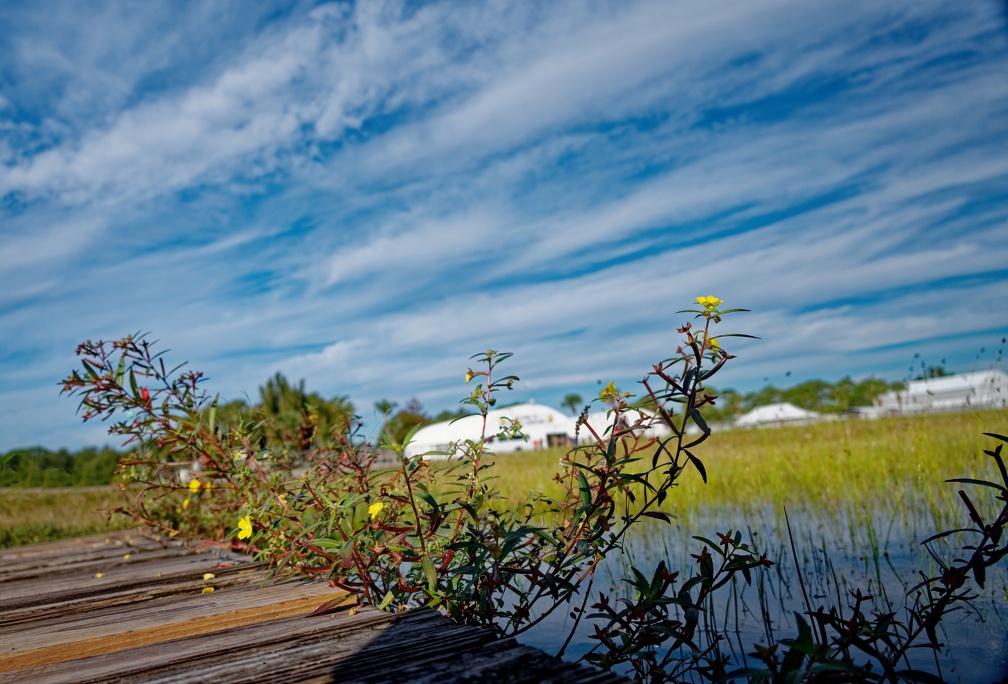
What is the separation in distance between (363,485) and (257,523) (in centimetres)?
72

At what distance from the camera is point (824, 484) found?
21.7 feet

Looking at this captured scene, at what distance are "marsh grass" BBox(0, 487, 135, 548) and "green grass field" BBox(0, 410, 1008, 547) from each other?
1 cm

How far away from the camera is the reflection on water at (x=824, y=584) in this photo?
262 cm

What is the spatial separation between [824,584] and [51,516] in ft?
28.6

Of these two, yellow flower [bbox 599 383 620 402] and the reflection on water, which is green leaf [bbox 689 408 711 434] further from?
the reflection on water

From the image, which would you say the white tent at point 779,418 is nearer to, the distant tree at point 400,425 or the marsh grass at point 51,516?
the distant tree at point 400,425

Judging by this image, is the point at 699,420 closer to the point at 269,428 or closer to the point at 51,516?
the point at 269,428

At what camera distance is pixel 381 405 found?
264cm

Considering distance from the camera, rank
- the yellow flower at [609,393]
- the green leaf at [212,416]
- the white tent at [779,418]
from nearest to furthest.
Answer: the yellow flower at [609,393]
the green leaf at [212,416]
the white tent at [779,418]

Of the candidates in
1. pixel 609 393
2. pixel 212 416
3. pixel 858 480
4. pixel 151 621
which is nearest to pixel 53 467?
pixel 212 416

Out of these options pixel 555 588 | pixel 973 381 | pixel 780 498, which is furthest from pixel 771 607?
pixel 973 381

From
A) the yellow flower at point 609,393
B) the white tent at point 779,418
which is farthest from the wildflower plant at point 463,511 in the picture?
the white tent at point 779,418

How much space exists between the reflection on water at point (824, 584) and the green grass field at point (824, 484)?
0.27 meters

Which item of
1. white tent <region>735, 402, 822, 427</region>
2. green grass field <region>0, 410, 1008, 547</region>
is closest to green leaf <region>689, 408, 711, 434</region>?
green grass field <region>0, 410, 1008, 547</region>
